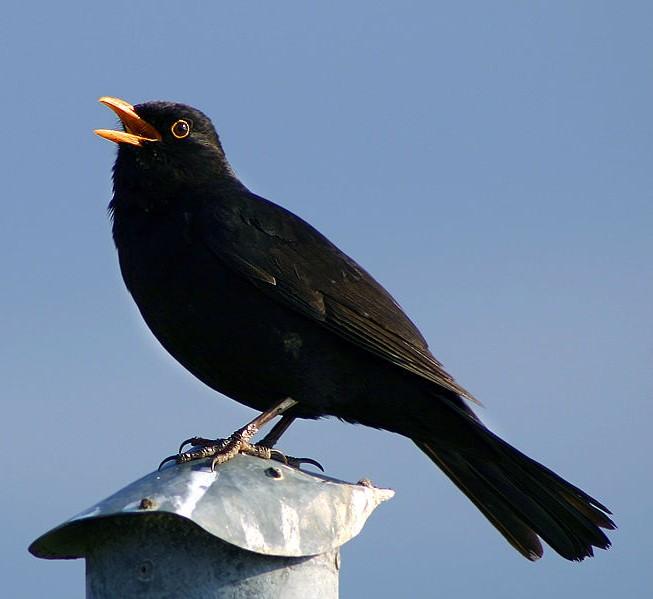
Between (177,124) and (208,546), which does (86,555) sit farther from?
(177,124)

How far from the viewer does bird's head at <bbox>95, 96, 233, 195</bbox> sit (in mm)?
6809

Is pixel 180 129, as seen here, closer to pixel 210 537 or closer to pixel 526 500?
pixel 526 500

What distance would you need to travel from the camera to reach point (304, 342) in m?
6.21

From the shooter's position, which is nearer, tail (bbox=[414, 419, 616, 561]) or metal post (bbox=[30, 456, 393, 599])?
metal post (bbox=[30, 456, 393, 599])

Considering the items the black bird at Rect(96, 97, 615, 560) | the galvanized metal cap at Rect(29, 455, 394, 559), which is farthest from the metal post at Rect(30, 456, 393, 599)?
the black bird at Rect(96, 97, 615, 560)

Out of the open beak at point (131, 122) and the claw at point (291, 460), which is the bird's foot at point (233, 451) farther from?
the open beak at point (131, 122)

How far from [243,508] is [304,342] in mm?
2192

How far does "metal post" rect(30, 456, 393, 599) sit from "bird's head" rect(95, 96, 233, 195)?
2.81 metres

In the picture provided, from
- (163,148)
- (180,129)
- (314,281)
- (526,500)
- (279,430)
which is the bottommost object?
(526,500)

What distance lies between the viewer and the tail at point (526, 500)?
5.96 m

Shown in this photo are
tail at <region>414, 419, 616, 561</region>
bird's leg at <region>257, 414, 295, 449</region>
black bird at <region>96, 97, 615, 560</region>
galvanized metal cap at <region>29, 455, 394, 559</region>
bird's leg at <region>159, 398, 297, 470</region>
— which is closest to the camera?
galvanized metal cap at <region>29, 455, 394, 559</region>

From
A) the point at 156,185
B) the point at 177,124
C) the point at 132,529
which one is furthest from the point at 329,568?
the point at 177,124

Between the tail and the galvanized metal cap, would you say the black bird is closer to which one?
the tail

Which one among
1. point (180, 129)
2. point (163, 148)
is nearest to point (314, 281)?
point (163, 148)
